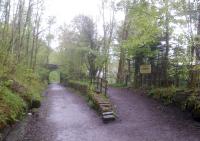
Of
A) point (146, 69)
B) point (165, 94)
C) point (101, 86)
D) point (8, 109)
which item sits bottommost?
point (8, 109)

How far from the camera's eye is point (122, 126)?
33.7ft

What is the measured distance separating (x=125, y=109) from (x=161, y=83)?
465cm

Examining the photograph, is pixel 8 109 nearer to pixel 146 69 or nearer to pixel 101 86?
pixel 101 86

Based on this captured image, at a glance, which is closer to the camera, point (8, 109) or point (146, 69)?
point (8, 109)

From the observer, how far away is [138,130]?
956 cm

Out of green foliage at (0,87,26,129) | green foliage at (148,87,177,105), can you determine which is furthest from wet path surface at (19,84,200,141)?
green foliage at (0,87,26,129)

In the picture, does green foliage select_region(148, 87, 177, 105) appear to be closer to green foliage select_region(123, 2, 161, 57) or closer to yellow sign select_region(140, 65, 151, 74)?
yellow sign select_region(140, 65, 151, 74)

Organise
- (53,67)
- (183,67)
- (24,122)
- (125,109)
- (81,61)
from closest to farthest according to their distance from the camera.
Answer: (24,122) < (125,109) < (183,67) < (81,61) < (53,67)

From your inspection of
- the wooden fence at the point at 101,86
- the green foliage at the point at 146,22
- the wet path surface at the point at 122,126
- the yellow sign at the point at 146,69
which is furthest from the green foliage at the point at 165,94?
the green foliage at the point at 146,22

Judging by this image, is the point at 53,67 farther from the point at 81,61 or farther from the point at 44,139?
the point at 44,139

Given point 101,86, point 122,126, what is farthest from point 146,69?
point 122,126

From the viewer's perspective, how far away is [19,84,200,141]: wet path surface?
875cm

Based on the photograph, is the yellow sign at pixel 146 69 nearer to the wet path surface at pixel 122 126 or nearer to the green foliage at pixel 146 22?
the green foliage at pixel 146 22

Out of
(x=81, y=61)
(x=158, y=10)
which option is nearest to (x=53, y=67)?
(x=81, y=61)
